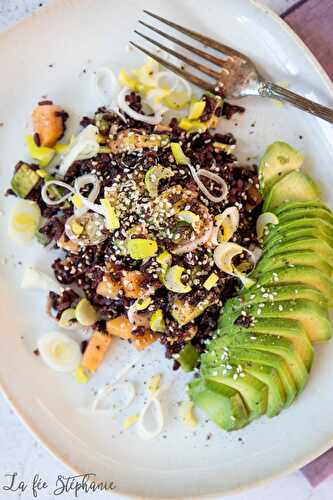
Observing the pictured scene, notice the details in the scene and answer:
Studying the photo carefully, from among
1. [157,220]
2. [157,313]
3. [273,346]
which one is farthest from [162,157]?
[273,346]

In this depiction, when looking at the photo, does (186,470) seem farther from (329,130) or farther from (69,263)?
(329,130)

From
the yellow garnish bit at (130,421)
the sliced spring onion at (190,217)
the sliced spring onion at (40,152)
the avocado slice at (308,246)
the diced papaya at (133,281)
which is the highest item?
the sliced spring onion at (40,152)

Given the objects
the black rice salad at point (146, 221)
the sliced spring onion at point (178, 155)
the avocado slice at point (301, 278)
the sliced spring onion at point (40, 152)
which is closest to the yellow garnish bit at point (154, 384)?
the black rice salad at point (146, 221)

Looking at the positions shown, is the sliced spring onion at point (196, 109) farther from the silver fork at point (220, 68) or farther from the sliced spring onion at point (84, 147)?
the sliced spring onion at point (84, 147)

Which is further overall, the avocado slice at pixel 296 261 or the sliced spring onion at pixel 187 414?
the sliced spring onion at pixel 187 414

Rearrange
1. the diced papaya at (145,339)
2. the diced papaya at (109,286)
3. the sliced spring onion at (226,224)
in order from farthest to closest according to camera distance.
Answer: the diced papaya at (145,339) → the diced papaya at (109,286) → the sliced spring onion at (226,224)

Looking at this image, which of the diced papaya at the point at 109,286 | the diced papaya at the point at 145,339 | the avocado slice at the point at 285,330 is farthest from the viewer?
the diced papaya at the point at 145,339

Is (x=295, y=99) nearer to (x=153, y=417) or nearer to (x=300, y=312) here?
(x=300, y=312)
